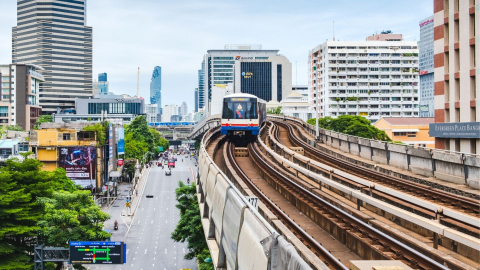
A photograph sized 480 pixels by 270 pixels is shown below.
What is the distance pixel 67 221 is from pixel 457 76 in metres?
27.2

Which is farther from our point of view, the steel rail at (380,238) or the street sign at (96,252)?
the street sign at (96,252)

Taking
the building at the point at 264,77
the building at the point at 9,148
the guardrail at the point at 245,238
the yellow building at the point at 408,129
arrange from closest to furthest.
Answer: the guardrail at the point at 245,238, the building at the point at 9,148, the yellow building at the point at 408,129, the building at the point at 264,77

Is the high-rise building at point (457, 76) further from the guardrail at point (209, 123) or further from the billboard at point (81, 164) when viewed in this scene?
the billboard at point (81, 164)

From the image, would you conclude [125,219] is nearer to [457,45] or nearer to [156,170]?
[156,170]

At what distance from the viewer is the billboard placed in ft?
196

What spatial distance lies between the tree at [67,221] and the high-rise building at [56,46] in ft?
523

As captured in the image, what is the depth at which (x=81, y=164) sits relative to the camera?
2370 inches

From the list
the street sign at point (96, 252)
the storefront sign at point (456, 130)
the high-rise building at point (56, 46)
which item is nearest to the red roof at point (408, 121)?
the storefront sign at point (456, 130)

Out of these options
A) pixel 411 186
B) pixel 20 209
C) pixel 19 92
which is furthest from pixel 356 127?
pixel 19 92

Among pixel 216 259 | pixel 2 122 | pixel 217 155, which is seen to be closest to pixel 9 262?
pixel 217 155

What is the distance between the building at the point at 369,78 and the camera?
114125 mm

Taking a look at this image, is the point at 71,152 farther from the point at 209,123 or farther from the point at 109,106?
the point at 109,106

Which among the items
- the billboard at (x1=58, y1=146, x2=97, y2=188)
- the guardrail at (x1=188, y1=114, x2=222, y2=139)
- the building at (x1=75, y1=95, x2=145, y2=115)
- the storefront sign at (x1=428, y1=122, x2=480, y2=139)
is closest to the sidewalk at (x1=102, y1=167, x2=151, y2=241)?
the billboard at (x1=58, y1=146, x2=97, y2=188)

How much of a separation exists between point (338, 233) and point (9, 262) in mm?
23630
